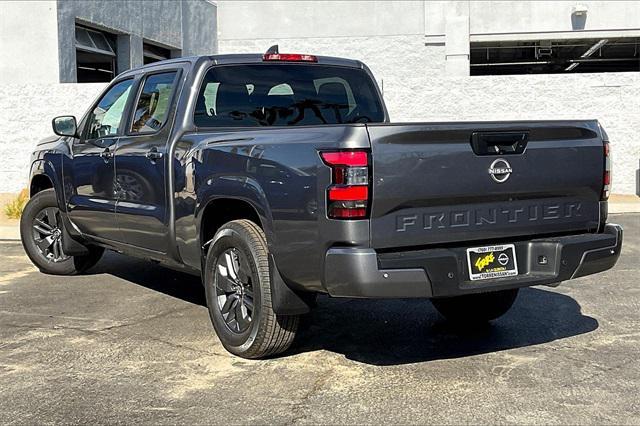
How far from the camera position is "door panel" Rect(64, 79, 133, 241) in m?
6.47

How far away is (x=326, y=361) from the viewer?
16.4 feet

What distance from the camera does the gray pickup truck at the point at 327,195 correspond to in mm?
4195

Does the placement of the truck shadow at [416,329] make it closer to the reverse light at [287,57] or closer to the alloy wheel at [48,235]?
the alloy wheel at [48,235]

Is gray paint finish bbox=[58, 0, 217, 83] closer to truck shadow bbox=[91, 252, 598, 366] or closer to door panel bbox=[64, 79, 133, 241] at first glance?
door panel bbox=[64, 79, 133, 241]

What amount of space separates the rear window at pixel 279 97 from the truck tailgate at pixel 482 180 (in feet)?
5.81

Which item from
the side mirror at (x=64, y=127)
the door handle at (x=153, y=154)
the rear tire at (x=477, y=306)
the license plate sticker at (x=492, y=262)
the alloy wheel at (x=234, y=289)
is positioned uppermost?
the side mirror at (x=64, y=127)

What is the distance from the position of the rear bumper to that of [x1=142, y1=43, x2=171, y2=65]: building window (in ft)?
52.5

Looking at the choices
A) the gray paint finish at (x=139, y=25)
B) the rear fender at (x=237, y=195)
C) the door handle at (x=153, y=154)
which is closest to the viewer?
the rear fender at (x=237, y=195)

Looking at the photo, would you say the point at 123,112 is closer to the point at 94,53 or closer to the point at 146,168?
the point at 146,168

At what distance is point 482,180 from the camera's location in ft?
14.5

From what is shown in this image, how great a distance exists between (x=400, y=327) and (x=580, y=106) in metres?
10.6

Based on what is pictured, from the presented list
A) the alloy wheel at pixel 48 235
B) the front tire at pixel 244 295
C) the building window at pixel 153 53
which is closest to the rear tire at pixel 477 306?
the front tire at pixel 244 295

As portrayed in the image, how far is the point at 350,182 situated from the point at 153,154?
2137mm

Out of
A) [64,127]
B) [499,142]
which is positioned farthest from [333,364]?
[64,127]
